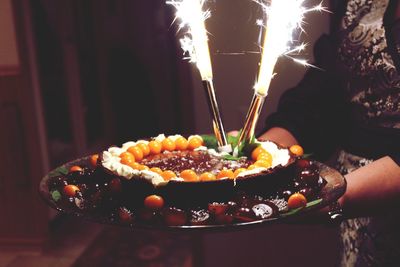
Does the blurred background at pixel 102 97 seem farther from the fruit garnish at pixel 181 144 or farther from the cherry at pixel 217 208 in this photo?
the fruit garnish at pixel 181 144

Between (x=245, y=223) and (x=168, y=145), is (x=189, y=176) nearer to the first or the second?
(x=245, y=223)

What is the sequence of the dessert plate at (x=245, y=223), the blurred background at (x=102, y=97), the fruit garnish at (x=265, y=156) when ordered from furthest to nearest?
the blurred background at (x=102, y=97), the fruit garnish at (x=265, y=156), the dessert plate at (x=245, y=223)

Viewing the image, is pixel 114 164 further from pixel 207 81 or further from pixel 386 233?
pixel 386 233

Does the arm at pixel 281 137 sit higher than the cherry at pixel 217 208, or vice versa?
A: the cherry at pixel 217 208

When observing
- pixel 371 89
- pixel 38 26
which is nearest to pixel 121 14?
pixel 38 26

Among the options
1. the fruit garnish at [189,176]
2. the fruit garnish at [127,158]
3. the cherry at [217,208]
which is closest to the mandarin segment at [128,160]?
the fruit garnish at [127,158]
